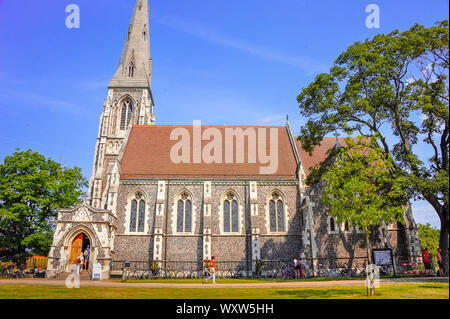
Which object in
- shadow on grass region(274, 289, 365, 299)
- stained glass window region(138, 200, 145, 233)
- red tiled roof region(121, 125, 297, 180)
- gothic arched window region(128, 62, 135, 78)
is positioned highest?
gothic arched window region(128, 62, 135, 78)

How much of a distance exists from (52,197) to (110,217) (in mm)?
6627

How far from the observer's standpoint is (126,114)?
3497 centimetres

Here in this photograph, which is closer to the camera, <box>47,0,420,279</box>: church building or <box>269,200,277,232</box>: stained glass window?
<box>47,0,420,279</box>: church building

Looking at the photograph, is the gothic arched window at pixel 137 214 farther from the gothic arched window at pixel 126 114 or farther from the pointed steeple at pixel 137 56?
the pointed steeple at pixel 137 56

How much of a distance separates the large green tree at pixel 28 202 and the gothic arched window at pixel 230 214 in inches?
509

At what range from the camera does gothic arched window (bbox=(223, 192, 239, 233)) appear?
25594 millimetres

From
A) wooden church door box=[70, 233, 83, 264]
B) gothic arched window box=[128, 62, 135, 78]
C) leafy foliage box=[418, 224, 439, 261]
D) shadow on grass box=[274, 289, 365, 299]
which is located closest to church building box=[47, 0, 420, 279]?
wooden church door box=[70, 233, 83, 264]

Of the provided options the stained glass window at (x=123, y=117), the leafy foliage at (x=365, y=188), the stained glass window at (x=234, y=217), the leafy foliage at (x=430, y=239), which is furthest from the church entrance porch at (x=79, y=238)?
the leafy foliage at (x=430, y=239)

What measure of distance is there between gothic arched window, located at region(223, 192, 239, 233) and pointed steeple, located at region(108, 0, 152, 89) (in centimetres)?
1741

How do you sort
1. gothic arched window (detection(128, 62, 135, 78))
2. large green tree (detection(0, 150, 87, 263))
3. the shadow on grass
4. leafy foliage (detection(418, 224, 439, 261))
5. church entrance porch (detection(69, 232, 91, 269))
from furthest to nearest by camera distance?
leafy foliage (detection(418, 224, 439, 261)), gothic arched window (detection(128, 62, 135, 78)), large green tree (detection(0, 150, 87, 263)), church entrance porch (detection(69, 232, 91, 269)), the shadow on grass

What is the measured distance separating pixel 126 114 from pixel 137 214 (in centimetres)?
1374

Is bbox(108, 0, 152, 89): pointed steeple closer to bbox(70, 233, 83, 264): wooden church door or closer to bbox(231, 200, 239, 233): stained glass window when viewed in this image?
bbox(231, 200, 239, 233): stained glass window

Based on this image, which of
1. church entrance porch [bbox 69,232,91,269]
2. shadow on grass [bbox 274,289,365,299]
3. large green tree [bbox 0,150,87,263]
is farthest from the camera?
large green tree [bbox 0,150,87,263]
